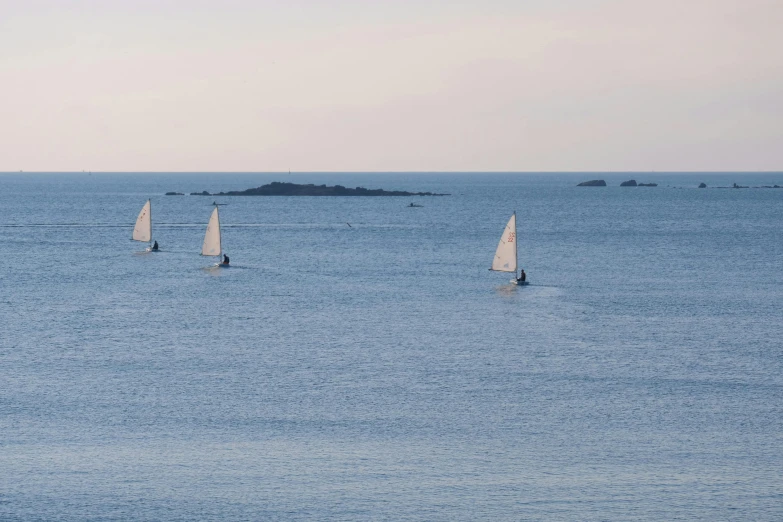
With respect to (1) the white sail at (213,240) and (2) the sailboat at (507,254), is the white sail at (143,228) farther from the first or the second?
(2) the sailboat at (507,254)

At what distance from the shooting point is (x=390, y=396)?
57.6 meters

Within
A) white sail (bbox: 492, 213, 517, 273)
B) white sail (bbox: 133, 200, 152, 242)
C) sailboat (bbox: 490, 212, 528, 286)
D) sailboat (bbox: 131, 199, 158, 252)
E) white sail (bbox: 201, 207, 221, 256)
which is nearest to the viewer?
sailboat (bbox: 490, 212, 528, 286)

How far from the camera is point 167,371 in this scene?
64000 millimetres

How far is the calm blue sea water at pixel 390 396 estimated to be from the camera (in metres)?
42.3

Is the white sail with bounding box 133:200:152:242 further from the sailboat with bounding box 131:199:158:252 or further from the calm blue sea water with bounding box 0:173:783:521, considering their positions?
the calm blue sea water with bounding box 0:173:783:521

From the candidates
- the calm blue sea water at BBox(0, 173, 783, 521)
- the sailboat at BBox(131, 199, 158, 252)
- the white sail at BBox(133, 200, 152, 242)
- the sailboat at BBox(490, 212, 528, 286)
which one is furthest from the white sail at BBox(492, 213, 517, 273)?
the white sail at BBox(133, 200, 152, 242)

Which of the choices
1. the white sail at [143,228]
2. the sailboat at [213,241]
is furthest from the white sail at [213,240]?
the white sail at [143,228]

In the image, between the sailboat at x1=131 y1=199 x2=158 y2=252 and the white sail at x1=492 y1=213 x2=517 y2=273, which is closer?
the white sail at x1=492 y1=213 x2=517 y2=273

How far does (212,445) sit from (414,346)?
1005 inches

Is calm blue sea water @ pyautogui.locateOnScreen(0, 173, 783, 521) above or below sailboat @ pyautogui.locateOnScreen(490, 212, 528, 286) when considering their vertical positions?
below

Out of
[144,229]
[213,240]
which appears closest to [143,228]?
[144,229]

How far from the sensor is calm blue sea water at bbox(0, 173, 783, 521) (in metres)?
42.3

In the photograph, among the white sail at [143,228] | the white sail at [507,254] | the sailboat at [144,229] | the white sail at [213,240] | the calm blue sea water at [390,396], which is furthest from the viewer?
the white sail at [143,228]

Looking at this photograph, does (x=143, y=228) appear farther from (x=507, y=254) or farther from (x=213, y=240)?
(x=507, y=254)
